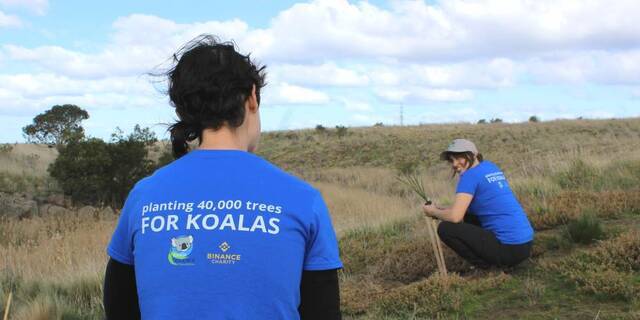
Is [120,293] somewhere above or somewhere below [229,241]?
below

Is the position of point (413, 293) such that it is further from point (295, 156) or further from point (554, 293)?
point (295, 156)

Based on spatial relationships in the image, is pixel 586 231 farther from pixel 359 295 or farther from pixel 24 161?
pixel 24 161

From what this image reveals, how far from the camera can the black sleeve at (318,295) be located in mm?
1740

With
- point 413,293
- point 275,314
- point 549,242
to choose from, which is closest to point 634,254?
point 549,242

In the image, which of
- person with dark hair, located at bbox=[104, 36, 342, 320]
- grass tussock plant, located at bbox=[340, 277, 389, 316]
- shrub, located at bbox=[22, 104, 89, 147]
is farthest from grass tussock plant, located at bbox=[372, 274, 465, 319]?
shrub, located at bbox=[22, 104, 89, 147]

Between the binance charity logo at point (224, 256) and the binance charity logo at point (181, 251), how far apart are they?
58mm

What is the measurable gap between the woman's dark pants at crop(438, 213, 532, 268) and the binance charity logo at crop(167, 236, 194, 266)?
15.4 ft

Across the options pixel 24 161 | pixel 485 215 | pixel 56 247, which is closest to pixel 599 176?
pixel 485 215

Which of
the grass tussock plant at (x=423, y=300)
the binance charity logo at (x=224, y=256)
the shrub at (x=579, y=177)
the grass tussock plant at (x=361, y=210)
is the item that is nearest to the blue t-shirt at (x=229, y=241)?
the binance charity logo at (x=224, y=256)

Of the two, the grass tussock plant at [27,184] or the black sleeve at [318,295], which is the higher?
the black sleeve at [318,295]

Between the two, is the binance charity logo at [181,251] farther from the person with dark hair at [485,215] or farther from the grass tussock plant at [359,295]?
the person with dark hair at [485,215]

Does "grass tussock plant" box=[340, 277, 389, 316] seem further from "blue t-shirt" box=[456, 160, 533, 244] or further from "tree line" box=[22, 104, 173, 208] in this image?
"tree line" box=[22, 104, 173, 208]

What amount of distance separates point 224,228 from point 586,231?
5902mm

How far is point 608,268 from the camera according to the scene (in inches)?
220
